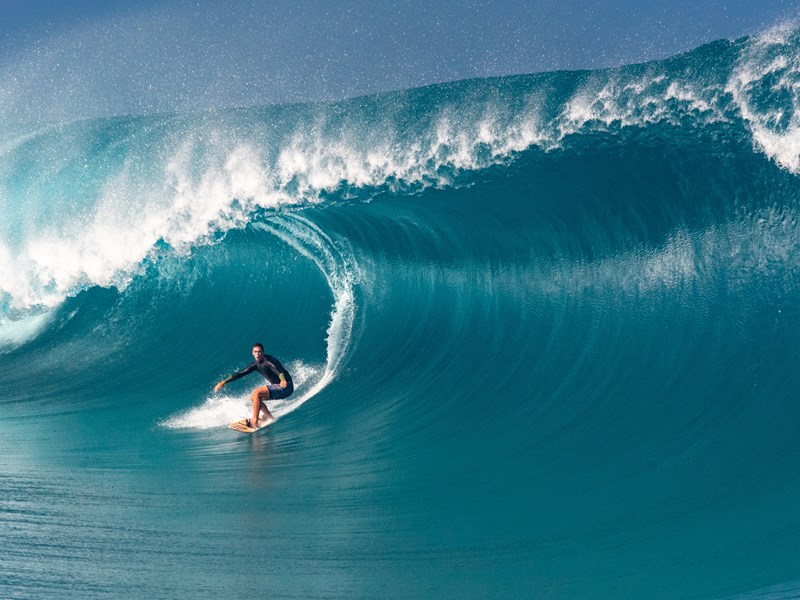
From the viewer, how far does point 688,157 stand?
11.9 meters

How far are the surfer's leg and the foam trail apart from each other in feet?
0.46

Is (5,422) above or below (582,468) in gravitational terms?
above

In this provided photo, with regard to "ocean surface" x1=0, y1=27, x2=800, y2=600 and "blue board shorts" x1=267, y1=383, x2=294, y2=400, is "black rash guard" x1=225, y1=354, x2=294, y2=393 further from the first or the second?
"ocean surface" x1=0, y1=27, x2=800, y2=600

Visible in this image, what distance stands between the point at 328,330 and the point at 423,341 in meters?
1.28

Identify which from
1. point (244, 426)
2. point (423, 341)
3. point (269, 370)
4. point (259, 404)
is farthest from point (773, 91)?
point (244, 426)

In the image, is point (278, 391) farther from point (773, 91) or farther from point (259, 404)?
point (773, 91)

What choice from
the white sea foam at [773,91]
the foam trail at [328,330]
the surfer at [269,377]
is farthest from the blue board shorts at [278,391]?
the white sea foam at [773,91]

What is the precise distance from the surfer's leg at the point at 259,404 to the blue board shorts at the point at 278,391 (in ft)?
0.19

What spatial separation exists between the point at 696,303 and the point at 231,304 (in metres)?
6.08

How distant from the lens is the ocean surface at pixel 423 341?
6664 millimetres

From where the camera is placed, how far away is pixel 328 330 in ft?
39.1

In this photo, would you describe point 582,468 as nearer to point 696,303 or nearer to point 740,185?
point 696,303

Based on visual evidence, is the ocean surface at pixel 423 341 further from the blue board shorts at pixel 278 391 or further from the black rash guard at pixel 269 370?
the black rash guard at pixel 269 370

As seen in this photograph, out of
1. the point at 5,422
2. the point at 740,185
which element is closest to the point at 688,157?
the point at 740,185
